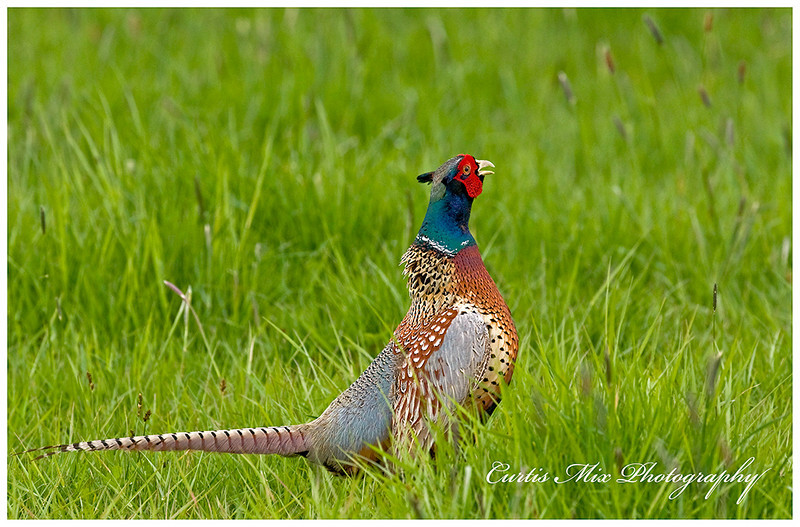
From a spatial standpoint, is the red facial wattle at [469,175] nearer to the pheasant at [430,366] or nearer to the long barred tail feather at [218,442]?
the pheasant at [430,366]

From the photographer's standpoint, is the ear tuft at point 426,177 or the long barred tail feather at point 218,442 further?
the ear tuft at point 426,177

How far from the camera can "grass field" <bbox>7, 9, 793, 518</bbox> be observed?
10.5 feet

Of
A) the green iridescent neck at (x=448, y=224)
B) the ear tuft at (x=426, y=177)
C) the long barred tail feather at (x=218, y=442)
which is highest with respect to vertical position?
the ear tuft at (x=426, y=177)

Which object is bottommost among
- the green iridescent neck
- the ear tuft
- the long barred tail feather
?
the long barred tail feather

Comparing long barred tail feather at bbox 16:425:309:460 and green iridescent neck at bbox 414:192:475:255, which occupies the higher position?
green iridescent neck at bbox 414:192:475:255

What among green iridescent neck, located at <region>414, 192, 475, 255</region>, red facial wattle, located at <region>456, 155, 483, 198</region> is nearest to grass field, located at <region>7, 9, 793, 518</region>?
green iridescent neck, located at <region>414, 192, 475, 255</region>

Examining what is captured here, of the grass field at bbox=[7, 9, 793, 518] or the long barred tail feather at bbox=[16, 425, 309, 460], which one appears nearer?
the long barred tail feather at bbox=[16, 425, 309, 460]

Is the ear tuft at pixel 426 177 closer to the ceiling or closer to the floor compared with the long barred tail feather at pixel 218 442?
closer to the ceiling

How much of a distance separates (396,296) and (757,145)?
383 centimetres

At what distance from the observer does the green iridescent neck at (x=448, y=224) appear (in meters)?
3.15

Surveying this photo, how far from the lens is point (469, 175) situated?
3.13m

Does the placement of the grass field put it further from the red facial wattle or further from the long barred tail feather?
the red facial wattle

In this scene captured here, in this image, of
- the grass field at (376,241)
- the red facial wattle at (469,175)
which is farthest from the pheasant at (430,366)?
the grass field at (376,241)

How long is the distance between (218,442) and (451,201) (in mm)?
1095
